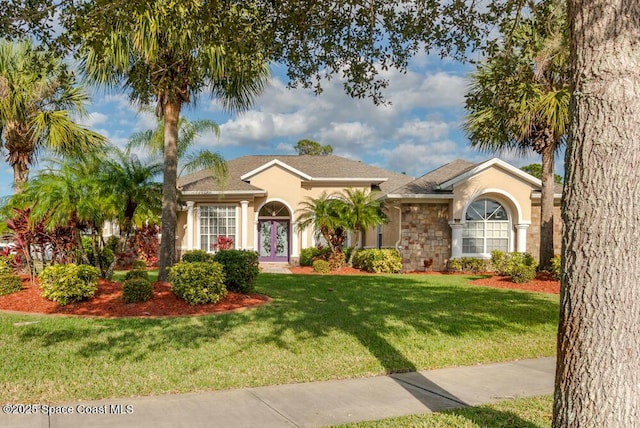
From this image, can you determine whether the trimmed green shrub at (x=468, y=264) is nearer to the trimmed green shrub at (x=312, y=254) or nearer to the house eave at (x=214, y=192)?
the trimmed green shrub at (x=312, y=254)

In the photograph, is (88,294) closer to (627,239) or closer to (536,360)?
(536,360)

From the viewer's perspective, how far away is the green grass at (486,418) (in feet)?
14.6

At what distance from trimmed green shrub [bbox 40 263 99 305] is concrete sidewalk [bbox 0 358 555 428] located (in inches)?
215

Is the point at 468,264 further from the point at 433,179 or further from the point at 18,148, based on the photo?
the point at 18,148

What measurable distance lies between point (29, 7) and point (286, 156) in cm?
2304

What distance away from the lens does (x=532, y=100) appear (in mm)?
13211

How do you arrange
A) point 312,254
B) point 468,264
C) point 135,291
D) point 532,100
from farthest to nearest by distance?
point 312,254
point 468,264
point 532,100
point 135,291

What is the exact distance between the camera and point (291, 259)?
2375cm

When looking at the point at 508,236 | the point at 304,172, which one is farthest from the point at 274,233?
the point at 508,236

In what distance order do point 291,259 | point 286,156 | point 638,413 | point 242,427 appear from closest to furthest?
point 638,413, point 242,427, point 291,259, point 286,156

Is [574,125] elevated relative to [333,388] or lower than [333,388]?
elevated

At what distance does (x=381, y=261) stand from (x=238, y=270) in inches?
388

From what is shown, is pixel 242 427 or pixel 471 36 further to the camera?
pixel 471 36

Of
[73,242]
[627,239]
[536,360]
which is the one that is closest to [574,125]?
[627,239]
